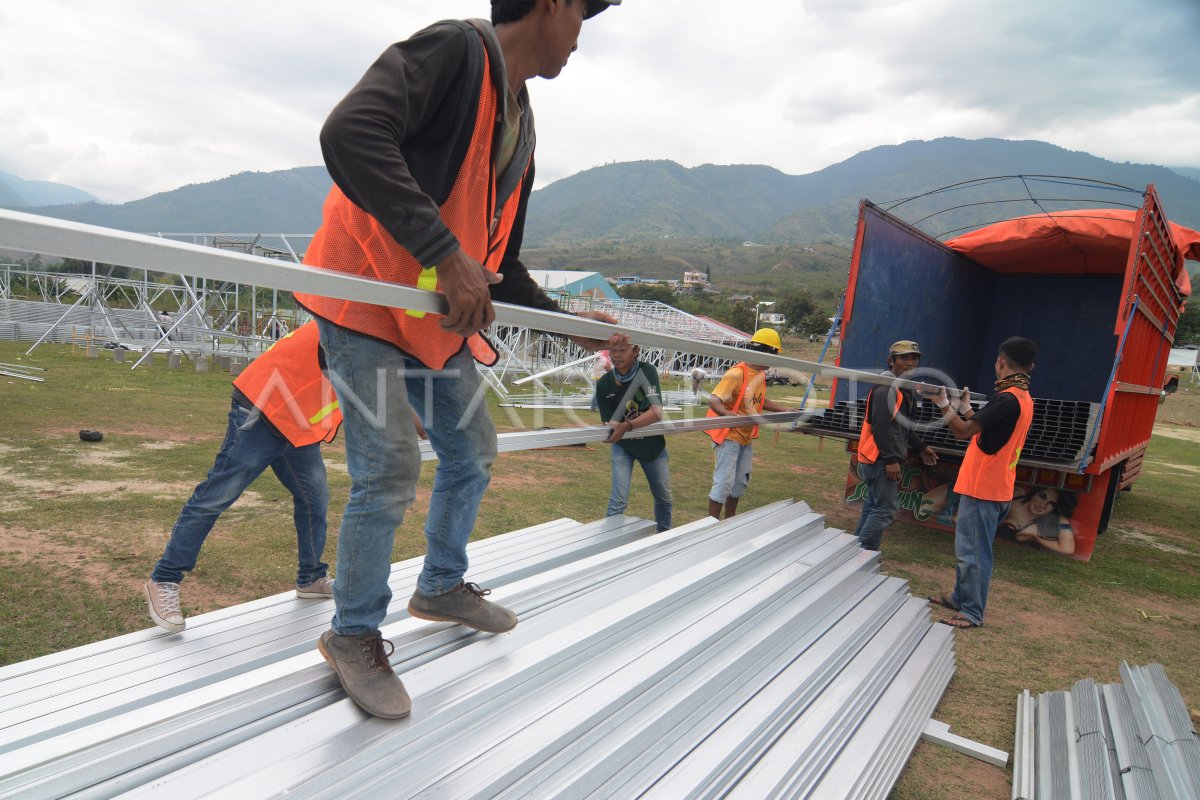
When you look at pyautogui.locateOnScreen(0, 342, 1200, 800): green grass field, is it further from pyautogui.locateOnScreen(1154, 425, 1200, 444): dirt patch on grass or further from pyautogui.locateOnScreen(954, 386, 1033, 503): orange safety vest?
pyautogui.locateOnScreen(1154, 425, 1200, 444): dirt patch on grass

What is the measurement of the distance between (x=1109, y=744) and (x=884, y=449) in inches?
107

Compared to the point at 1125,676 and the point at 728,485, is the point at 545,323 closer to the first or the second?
the point at 1125,676

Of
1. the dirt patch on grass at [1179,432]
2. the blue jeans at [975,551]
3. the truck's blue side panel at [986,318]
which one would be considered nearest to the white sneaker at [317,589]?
the blue jeans at [975,551]

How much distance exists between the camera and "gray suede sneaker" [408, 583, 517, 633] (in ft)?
7.04

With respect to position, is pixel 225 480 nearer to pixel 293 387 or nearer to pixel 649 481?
pixel 293 387

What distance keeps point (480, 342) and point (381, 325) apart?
0.51 meters

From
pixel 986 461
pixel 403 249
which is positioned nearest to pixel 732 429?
pixel 986 461

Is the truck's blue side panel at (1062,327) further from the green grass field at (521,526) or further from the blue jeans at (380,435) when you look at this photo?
the blue jeans at (380,435)

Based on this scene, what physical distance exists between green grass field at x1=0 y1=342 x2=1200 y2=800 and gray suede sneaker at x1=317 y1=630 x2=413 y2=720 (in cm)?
226

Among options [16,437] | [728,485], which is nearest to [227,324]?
[16,437]

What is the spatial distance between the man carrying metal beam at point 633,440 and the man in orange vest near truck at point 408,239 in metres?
3.18

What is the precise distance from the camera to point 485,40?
1588mm

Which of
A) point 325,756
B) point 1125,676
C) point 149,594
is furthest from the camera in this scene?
point 1125,676

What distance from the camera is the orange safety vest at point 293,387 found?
2.92 meters
